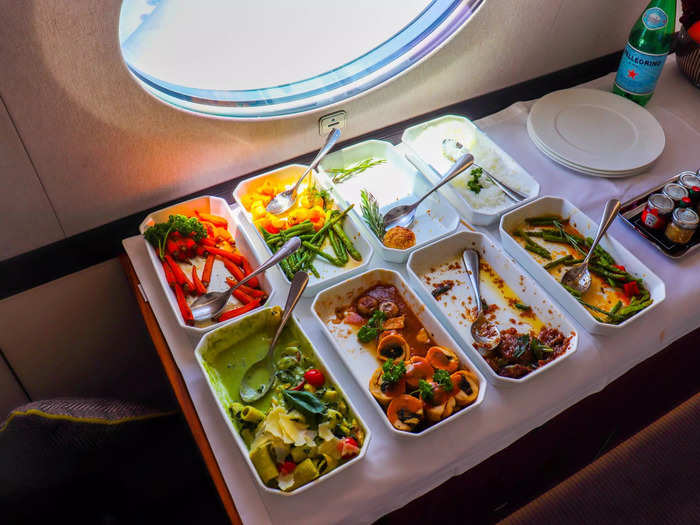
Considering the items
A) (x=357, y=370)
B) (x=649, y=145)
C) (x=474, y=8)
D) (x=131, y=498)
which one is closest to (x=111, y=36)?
(x=357, y=370)

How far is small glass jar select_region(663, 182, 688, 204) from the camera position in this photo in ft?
5.24

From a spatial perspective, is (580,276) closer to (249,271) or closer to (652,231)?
(652,231)

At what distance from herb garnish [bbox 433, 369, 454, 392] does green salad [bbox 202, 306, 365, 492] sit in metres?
0.19

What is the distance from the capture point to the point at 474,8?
1662mm

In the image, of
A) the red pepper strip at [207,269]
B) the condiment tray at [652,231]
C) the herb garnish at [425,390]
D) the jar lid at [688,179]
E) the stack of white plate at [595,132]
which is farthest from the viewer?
the stack of white plate at [595,132]

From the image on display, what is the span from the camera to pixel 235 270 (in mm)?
1446

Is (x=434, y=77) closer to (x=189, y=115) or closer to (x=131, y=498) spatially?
(x=189, y=115)

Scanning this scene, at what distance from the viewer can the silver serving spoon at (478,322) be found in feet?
4.36

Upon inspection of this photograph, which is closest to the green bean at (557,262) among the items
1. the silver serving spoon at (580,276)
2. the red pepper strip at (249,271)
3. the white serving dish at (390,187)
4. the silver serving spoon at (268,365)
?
the silver serving spoon at (580,276)

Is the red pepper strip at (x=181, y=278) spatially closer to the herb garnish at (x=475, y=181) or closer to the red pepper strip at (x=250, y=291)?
the red pepper strip at (x=250, y=291)

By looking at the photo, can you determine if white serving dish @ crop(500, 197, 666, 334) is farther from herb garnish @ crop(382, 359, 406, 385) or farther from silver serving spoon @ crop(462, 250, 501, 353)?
herb garnish @ crop(382, 359, 406, 385)

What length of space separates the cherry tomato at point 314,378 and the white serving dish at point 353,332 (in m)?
0.07

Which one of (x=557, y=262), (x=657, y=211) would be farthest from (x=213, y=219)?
(x=657, y=211)

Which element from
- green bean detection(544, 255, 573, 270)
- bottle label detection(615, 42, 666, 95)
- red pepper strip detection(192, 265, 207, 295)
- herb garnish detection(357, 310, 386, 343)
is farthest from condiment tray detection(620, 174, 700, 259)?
red pepper strip detection(192, 265, 207, 295)
